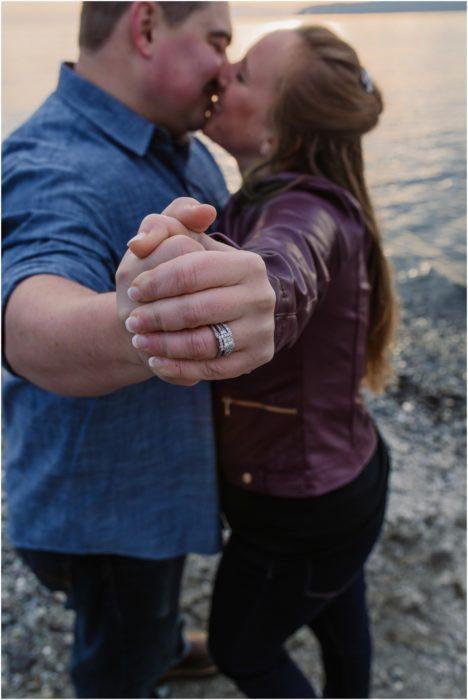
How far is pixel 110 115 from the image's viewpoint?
Answer: 69.1 inches

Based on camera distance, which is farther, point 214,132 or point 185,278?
point 214,132

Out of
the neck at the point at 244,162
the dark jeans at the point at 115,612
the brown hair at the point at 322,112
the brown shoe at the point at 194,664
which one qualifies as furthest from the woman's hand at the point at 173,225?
the brown shoe at the point at 194,664

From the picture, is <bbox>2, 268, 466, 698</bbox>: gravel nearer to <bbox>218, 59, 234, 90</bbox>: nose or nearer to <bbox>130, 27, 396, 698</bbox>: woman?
<bbox>130, 27, 396, 698</bbox>: woman

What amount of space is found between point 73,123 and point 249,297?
111 cm

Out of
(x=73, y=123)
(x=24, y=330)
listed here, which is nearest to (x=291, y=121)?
(x=73, y=123)

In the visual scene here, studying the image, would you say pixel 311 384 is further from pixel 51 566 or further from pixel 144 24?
pixel 144 24

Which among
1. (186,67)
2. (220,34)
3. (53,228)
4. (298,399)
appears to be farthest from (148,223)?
(220,34)

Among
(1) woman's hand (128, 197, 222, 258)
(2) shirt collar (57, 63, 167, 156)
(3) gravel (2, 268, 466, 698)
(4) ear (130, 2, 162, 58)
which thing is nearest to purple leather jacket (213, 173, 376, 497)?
(2) shirt collar (57, 63, 167, 156)

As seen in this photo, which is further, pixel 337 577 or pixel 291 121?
pixel 337 577

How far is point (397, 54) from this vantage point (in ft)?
87.1

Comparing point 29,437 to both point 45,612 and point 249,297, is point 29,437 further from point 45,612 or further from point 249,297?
point 45,612

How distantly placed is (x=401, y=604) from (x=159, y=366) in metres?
2.65

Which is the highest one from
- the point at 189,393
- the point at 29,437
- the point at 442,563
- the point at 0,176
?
the point at 0,176

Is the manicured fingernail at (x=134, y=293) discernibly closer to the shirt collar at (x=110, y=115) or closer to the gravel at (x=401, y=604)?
the shirt collar at (x=110, y=115)
